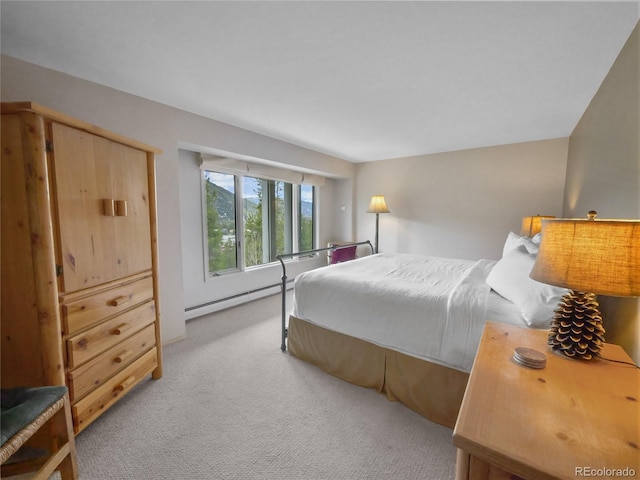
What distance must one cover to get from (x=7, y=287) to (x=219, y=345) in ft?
5.13

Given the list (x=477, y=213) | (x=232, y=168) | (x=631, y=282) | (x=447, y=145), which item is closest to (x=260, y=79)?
(x=232, y=168)

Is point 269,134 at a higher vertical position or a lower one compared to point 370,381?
higher

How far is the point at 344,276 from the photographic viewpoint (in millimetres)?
2105

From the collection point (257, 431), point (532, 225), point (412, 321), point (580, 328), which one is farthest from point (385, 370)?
point (532, 225)

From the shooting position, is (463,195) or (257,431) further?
(463,195)

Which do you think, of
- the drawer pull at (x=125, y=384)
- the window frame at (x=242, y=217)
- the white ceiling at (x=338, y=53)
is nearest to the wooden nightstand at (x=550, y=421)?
the white ceiling at (x=338, y=53)

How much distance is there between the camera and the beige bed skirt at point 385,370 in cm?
152

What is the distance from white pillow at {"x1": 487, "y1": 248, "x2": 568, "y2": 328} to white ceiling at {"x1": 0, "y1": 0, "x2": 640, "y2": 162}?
125cm

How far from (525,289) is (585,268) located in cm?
72

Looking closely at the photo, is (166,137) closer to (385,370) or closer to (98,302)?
(98,302)

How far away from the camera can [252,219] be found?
373 centimetres

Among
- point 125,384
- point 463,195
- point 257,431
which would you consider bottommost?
point 257,431

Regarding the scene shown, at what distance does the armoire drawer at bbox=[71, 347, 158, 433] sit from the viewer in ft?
4.39

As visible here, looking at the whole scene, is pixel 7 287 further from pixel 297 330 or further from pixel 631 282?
pixel 631 282
